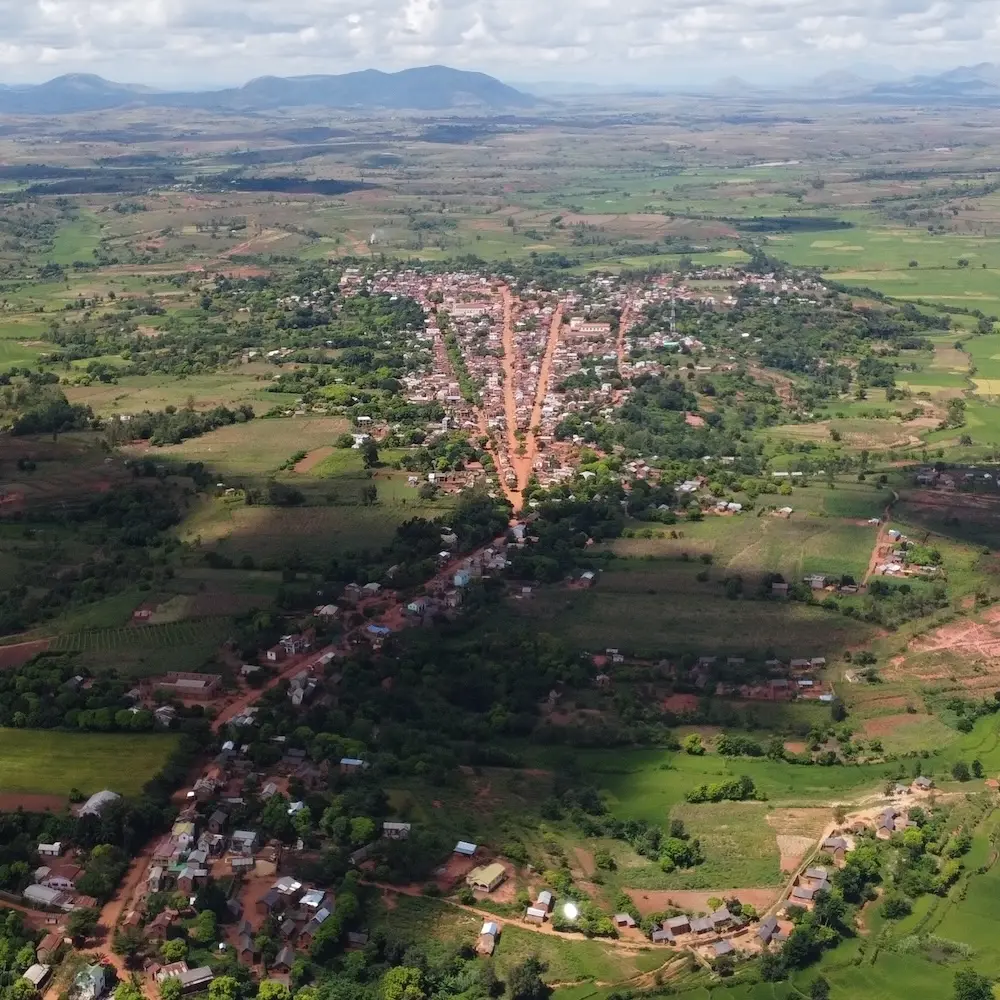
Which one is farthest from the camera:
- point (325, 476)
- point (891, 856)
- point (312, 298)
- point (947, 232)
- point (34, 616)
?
point (947, 232)

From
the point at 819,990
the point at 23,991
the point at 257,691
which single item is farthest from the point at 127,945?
the point at 819,990

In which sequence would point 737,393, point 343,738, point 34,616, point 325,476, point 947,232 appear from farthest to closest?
point 947,232 < point 737,393 < point 325,476 < point 34,616 < point 343,738

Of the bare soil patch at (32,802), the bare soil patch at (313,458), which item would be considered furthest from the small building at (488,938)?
the bare soil patch at (313,458)

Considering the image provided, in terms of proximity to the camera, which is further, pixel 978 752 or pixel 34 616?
pixel 34 616

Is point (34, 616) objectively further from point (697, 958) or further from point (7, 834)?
point (697, 958)

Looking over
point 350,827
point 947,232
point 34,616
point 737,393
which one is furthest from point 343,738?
point 947,232
